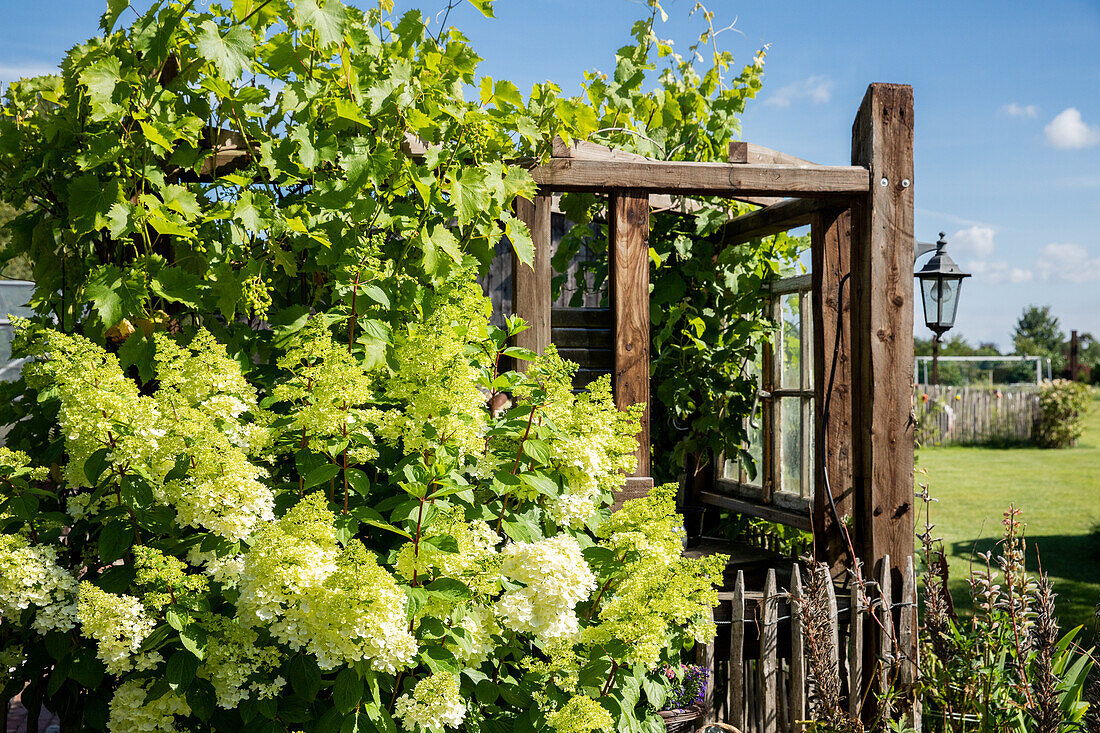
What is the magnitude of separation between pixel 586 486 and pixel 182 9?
4.75 ft

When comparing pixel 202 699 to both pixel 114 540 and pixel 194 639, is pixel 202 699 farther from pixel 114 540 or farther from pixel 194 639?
pixel 114 540

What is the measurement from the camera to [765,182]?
294cm

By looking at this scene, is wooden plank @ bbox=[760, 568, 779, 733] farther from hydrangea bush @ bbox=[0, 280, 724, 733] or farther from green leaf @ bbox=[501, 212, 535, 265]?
green leaf @ bbox=[501, 212, 535, 265]

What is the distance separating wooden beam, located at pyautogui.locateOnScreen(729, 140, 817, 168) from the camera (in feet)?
11.1

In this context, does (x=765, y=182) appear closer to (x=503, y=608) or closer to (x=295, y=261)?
(x=295, y=261)

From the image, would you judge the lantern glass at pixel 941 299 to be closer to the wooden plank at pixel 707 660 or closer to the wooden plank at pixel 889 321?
the wooden plank at pixel 889 321

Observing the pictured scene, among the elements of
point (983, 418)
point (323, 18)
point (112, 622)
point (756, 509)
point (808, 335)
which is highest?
point (323, 18)

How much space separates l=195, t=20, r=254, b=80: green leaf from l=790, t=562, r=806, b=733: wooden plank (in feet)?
7.04

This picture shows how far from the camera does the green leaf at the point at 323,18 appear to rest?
74.4 inches

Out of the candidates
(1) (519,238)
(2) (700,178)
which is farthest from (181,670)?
(2) (700,178)

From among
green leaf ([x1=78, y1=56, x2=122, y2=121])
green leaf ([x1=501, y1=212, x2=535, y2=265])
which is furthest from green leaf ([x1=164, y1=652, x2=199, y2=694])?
green leaf ([x1=501, y1=212, x2=535, y2=265])

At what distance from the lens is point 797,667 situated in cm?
270

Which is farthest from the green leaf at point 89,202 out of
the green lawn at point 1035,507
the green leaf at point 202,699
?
the green lawn at point 1035,507

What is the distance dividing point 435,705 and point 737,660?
1.64m
